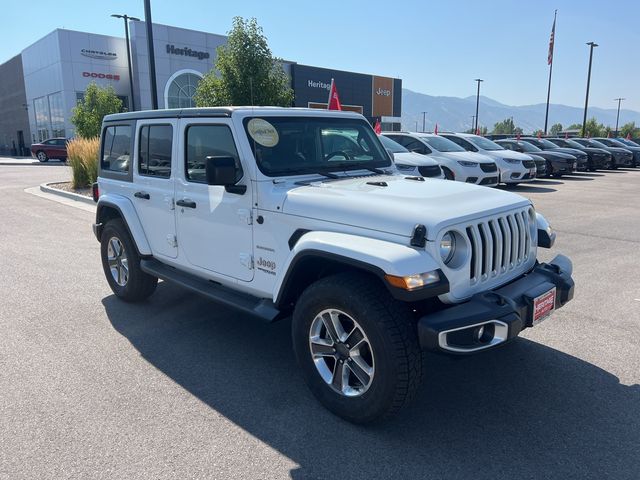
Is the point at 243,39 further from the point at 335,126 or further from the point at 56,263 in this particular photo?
the point at 335,126

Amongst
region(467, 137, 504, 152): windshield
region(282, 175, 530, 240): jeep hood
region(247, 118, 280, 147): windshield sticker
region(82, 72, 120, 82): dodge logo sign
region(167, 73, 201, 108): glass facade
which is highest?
region(82, 72, 120, 82): dodge logo sign

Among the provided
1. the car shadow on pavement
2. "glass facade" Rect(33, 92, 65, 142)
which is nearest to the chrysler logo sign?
"glass facade" Rect(33, 92, 65, 142)

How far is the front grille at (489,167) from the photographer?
13.7 meters

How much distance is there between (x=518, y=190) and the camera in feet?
48.4

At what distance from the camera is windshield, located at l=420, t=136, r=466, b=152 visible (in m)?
14.2

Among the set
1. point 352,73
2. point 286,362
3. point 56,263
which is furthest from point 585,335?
point 352,73

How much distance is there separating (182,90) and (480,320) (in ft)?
140

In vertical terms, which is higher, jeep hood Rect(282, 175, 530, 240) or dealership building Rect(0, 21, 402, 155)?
dealership building Rect(0, 21, 402, 155)

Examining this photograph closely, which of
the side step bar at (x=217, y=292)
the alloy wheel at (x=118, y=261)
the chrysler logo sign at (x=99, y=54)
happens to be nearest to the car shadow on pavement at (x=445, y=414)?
the side step bar at (x=217, y=292)

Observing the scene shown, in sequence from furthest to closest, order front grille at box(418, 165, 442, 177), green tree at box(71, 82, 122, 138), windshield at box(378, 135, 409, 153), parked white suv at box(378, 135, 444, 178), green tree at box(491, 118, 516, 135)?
green tree at box(491, 118, 516, 135) < green tree at box(71, 82, 122, 138) < windshield at box(378, 135, 409, 153) < front grille at box(418, 165, 442, 177) < parked white suv at box(378, 135, 444, 178)

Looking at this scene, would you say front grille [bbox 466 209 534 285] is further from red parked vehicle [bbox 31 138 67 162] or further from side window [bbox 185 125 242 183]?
red parked vehicle [bbox 31 138 67 162]

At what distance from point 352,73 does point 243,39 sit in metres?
40.4

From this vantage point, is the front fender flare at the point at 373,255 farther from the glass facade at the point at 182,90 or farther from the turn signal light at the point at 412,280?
the glass facade at the point at 182,90

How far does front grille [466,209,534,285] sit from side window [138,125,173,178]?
2727 mm
